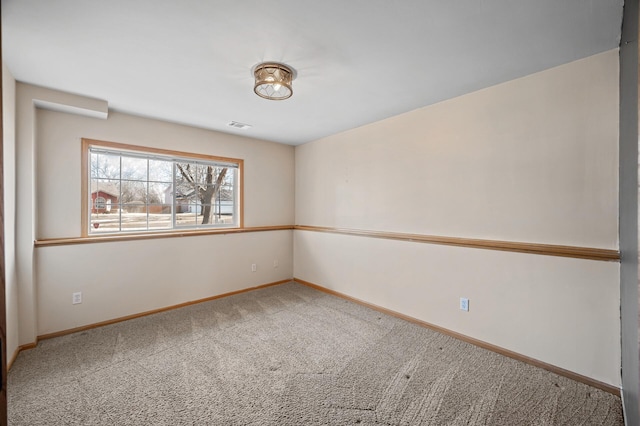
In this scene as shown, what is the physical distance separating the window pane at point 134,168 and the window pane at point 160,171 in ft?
0.24

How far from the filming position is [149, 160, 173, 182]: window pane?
3562 mm

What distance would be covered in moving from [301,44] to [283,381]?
235 centimetres

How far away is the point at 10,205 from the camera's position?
234 cm

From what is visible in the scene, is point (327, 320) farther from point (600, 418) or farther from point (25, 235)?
Answer: point (25, 235)

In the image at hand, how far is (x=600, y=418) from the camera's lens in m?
1.80

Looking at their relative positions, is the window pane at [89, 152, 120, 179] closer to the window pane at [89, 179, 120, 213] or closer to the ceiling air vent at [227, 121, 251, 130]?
the window pane at [89, 179, 120, 213]

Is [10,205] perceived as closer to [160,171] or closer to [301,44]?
[160,171]

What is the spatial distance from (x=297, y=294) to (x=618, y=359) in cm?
314

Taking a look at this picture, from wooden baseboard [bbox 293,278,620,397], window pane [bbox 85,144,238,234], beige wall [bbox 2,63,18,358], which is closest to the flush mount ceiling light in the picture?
beige wall [bbox 2,63,18,358]

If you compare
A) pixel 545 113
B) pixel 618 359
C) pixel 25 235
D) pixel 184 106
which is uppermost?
pixel 184 106

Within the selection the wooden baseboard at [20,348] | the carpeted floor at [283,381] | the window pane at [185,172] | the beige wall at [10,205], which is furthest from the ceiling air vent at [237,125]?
the wooden baseboard at [20,348]

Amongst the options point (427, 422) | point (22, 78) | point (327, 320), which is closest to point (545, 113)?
point (427, 422)

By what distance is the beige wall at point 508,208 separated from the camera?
2068 millimetres

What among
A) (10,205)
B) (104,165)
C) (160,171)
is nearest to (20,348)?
(10,205)
